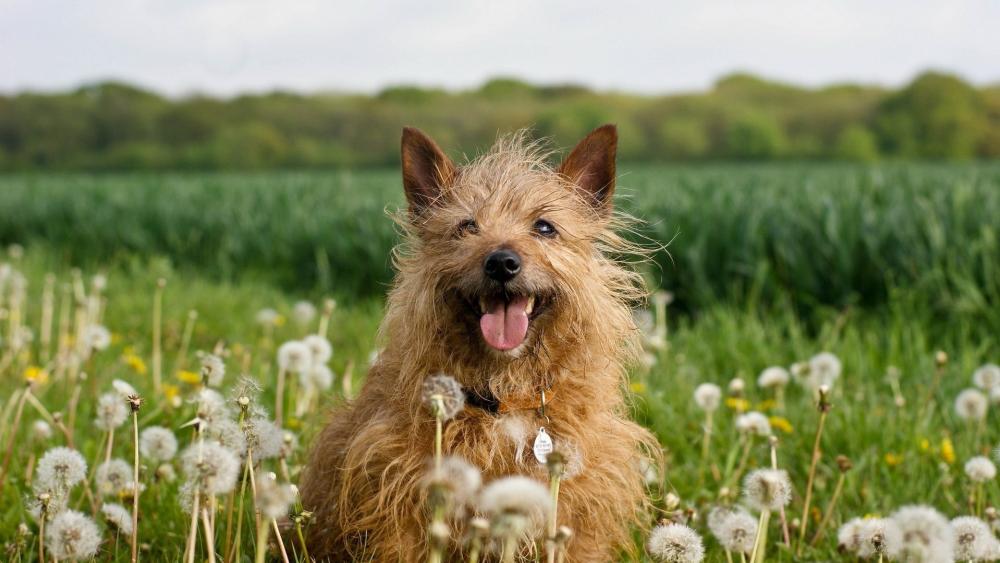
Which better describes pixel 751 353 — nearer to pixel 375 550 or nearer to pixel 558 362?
pixel 558 362

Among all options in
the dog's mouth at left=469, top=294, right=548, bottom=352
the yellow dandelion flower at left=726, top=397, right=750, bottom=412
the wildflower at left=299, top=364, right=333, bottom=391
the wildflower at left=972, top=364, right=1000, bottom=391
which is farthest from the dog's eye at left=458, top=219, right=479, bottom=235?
the wildflower at left=972, top=364, right=1000, bottom=391

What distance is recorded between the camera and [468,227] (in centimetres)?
303

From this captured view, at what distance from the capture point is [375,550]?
283cm

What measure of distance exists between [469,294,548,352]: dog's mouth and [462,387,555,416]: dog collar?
0.62 ft

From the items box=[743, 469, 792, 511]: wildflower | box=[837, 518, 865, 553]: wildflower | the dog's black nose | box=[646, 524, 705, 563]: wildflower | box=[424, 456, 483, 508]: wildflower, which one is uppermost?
the dog's black nose

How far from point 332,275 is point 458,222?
7.42 meters

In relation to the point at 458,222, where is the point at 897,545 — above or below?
below

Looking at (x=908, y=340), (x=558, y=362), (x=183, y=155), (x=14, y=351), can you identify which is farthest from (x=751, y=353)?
(x=183, y=155)

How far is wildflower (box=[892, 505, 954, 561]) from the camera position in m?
1.69

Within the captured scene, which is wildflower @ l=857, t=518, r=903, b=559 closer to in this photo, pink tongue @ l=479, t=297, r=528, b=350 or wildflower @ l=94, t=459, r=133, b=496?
pink tongue @ l=479, t=297, r=528, b=350

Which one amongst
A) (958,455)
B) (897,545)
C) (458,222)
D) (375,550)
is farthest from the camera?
(958,455)

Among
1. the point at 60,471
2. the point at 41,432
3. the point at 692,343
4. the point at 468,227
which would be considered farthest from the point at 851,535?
the point at 41,432

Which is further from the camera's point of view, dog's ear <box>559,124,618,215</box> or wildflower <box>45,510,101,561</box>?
dog's ear <box>559,124,618,215</box>

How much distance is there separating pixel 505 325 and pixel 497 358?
4.3 inches
